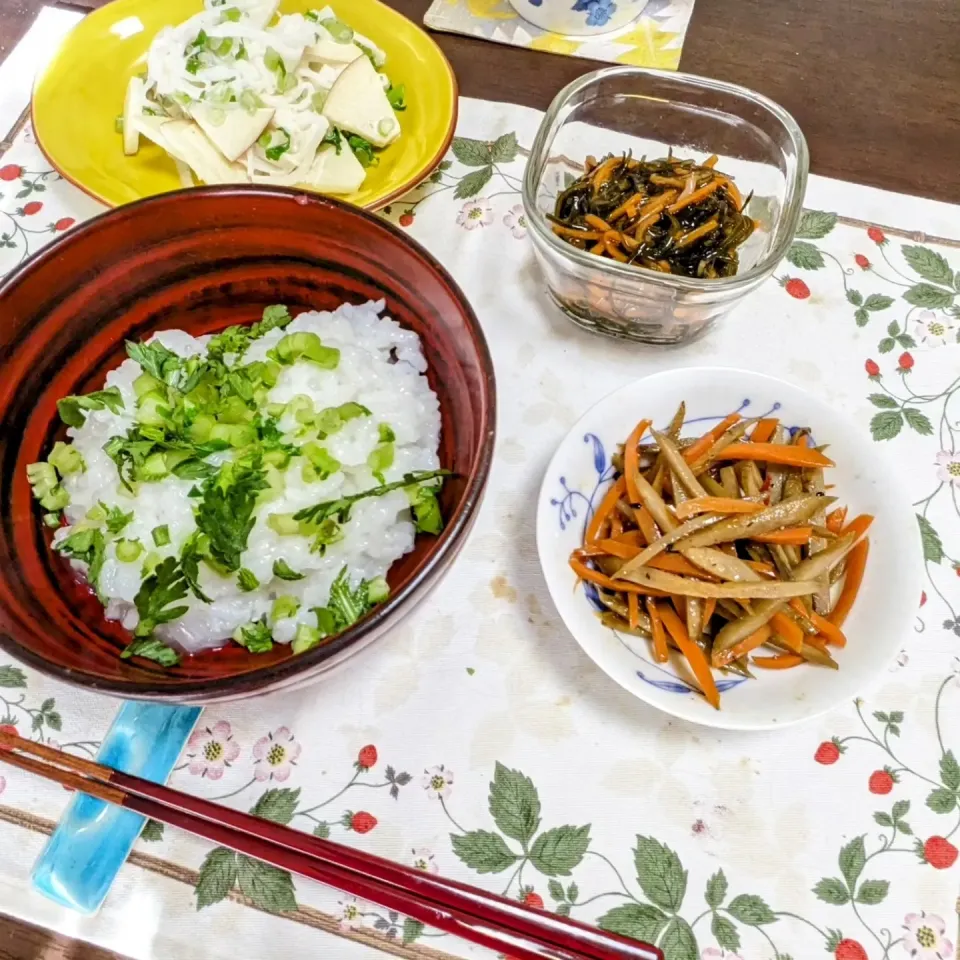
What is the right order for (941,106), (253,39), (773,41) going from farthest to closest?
(773,41), (941,106), (253,39)

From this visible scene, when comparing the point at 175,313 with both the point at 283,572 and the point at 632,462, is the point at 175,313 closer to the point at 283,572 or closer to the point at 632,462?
the point at 283,572

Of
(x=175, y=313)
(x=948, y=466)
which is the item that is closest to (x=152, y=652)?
(x=175, y=313)

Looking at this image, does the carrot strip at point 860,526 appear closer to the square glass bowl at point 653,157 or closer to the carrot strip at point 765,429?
the carrot strip at point 765,429

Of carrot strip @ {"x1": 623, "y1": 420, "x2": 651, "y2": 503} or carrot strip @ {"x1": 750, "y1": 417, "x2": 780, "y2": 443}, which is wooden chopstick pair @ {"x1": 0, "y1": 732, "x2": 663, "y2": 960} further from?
carrot strip @ {"x1": 750, "y1": 417, "x2": 780, "y2": 443}

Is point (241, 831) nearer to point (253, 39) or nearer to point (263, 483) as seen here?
point (263, 483)

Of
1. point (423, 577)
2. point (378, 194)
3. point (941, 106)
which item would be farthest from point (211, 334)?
point (941, 106)

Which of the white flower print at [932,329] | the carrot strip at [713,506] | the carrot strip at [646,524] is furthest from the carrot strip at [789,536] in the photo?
the white flower print at [932,329]

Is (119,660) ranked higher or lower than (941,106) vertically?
higher
